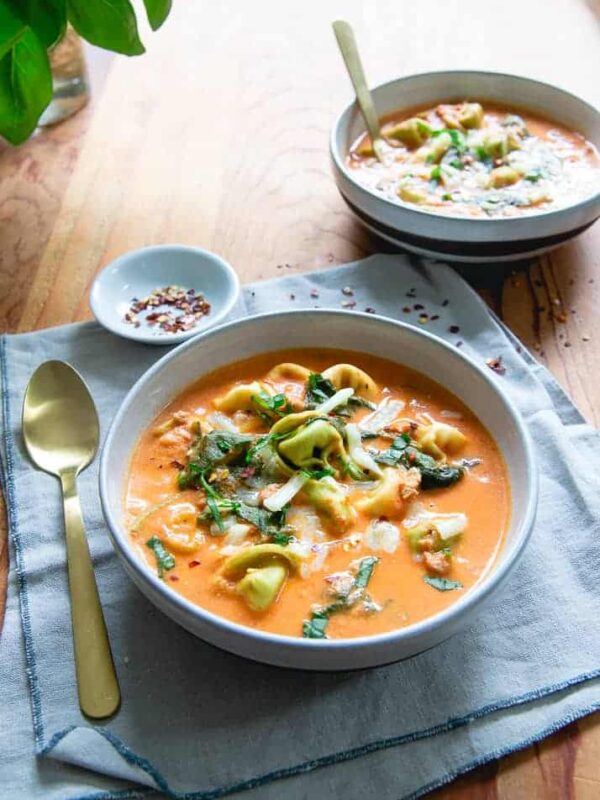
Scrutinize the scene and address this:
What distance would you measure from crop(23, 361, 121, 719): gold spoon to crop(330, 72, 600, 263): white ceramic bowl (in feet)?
2.66

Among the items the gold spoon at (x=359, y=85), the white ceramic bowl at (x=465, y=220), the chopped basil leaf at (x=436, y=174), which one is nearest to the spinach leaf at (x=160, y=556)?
the white ceramic bowl at (x=465, y=220)

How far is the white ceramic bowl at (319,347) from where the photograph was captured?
1252 mm

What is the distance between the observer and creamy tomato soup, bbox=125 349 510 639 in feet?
4.61

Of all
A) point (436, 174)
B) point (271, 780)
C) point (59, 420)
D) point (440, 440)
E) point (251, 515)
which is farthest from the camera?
point (436, 174)

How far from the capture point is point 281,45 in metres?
3.24

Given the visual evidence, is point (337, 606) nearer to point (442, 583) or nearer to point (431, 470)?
point (442, 583)

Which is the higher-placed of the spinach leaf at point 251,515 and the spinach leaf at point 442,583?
the spinach leaf at point 251,515

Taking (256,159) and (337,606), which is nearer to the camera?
(337,606)

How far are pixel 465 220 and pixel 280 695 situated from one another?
3.78 ft

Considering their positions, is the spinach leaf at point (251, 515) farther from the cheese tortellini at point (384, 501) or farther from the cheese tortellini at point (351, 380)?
the cheese tortellini at point (351, 380)

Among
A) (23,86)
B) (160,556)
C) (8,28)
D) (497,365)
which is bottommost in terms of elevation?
(497,365)

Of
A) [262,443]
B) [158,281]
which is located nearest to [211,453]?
[262,443]

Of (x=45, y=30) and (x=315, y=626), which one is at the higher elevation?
(x=45, y=30)

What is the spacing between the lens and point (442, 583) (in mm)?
1418
